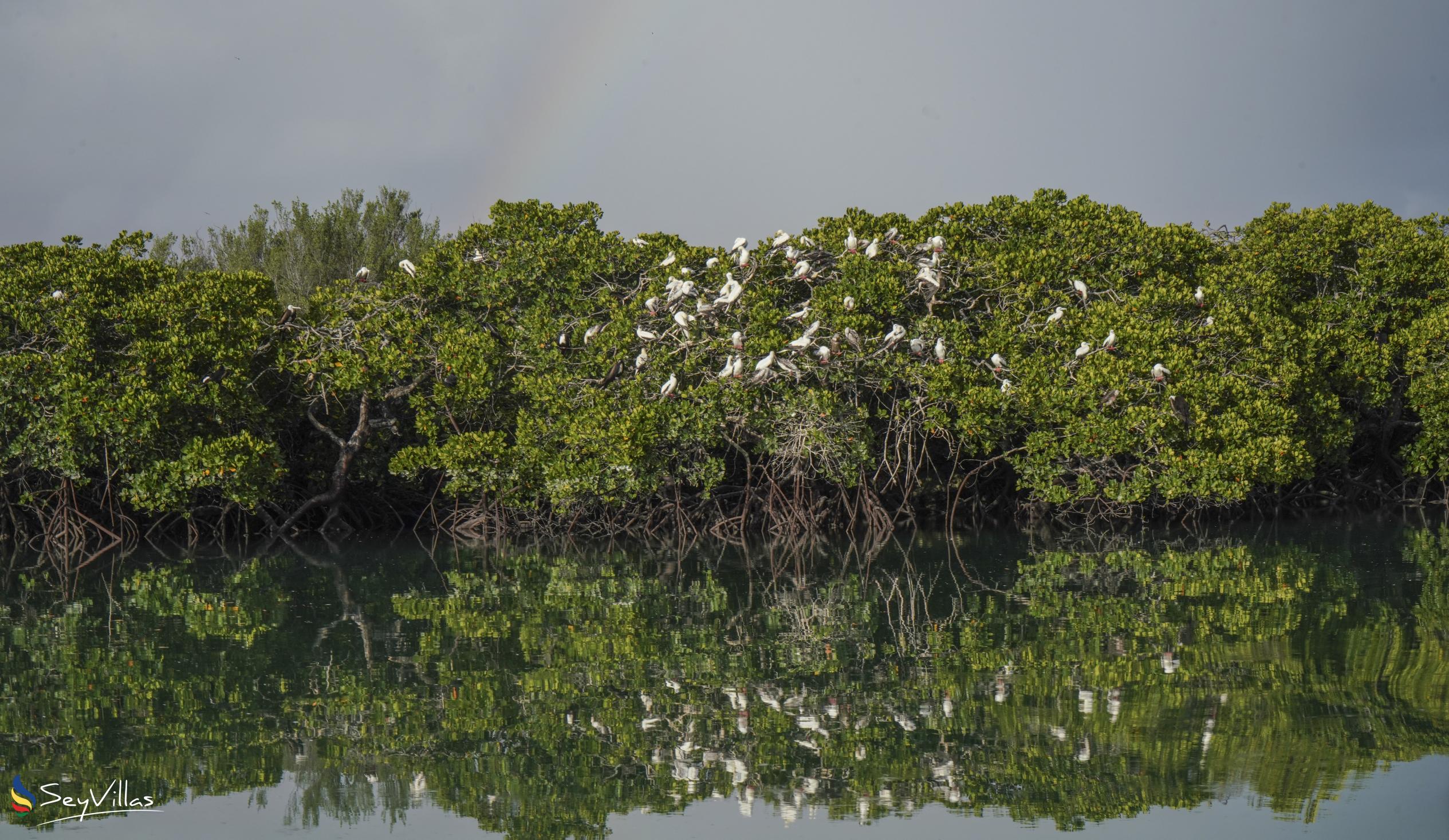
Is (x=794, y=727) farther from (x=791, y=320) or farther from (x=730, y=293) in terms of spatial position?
(x=791, y=320)

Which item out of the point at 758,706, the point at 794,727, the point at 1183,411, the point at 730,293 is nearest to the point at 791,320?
the point at 730,293

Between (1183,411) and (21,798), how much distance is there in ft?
43.6

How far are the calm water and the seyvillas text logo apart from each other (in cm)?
2

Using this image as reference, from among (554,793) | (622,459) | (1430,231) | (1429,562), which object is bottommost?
(554,793)

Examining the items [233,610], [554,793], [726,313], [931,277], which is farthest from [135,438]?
[554,793]

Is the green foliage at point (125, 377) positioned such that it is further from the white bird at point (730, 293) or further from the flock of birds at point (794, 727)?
the flock of birds at point (794, 727)

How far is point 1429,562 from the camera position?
11.1m

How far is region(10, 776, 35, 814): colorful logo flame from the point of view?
16.0ft

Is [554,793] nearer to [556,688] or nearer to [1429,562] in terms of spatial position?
[556,688]

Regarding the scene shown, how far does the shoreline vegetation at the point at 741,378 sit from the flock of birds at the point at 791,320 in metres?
0.06

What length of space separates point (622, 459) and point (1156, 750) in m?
10.9

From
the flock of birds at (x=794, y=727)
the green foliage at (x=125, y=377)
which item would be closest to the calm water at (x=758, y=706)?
the flock of birds at (x=794, y=727)

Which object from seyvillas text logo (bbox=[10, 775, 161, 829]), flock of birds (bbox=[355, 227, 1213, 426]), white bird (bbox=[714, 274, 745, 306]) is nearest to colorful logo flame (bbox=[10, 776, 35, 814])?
seyvillas text logo (bbox=[10, 775, 161, 829])

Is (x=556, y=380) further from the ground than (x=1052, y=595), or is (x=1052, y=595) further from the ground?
(x=556, y=380)
